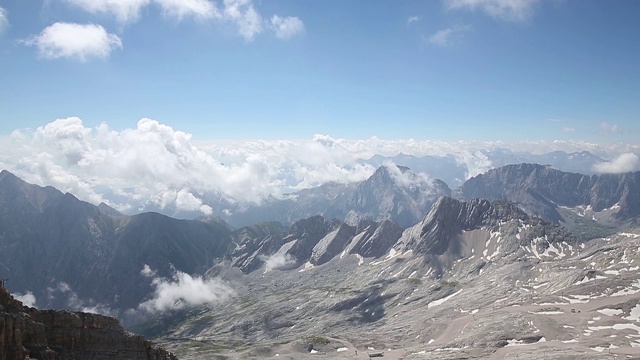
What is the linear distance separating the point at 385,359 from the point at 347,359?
17077 millimetres

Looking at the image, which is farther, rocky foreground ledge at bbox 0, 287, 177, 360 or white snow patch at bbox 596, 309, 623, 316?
white snow patch at bbox 596, 309, 623, 316

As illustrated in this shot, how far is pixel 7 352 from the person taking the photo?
6112 cm

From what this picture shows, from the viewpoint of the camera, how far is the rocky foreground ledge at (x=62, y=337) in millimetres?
62375

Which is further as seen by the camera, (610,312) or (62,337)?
(610,312)

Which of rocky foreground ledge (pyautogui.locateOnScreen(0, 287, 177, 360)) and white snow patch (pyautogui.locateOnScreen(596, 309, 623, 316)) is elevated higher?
rocky foreground ledge (pyautogui.locateOnScreen(0, 287, 177, 360))

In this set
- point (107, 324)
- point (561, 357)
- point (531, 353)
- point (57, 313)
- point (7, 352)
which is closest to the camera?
point (7, 352)

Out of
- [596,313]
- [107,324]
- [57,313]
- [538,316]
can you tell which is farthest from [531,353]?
[57,313]

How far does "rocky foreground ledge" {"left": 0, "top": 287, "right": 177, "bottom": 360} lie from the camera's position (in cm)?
6238

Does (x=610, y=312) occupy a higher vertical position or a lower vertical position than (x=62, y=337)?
lower

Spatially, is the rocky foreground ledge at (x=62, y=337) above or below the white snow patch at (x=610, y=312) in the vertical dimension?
above

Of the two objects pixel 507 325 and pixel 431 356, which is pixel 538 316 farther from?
pixel 431 356

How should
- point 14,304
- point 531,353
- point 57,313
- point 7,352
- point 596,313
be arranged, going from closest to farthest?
1. point 7,352
2. point 14,304
3. point 57,313
4. point 531,353
5. point 596,313

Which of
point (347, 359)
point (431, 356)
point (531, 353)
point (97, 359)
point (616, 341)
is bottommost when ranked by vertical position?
point (616, 341)

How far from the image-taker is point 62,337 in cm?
7769
